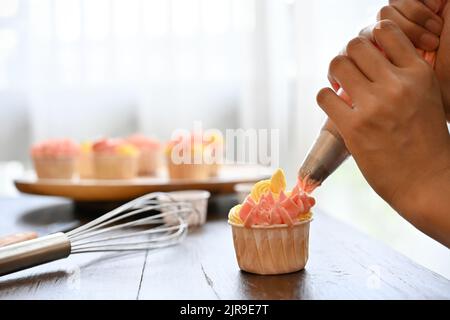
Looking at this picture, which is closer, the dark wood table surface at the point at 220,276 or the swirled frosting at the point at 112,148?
the dark wood table surface at the point at 220,276

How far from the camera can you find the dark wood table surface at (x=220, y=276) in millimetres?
572

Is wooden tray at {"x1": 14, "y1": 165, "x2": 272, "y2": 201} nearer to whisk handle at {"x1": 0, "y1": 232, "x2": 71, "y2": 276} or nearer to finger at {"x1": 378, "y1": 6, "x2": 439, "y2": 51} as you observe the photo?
whisk handle at {"x1": 0, "y1": 232, "x2": 71, "y2": 276}

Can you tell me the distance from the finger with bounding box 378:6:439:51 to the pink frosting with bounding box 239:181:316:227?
201 millimetres

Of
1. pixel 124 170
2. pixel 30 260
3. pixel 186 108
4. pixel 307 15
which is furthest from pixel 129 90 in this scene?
pixel 30 260

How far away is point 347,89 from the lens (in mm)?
626

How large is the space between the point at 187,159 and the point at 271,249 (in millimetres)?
666

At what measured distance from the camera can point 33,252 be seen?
681 millimetres

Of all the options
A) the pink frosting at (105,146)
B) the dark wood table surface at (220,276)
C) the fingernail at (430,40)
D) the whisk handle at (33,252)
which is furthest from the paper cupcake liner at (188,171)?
the fingernail at (430,40)

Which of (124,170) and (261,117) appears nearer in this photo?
(124,170)

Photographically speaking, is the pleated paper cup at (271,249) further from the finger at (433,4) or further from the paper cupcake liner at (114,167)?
the paper cupcake liner at (114,167)

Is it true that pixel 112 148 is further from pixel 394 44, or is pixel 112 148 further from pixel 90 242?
pixel 394 44
